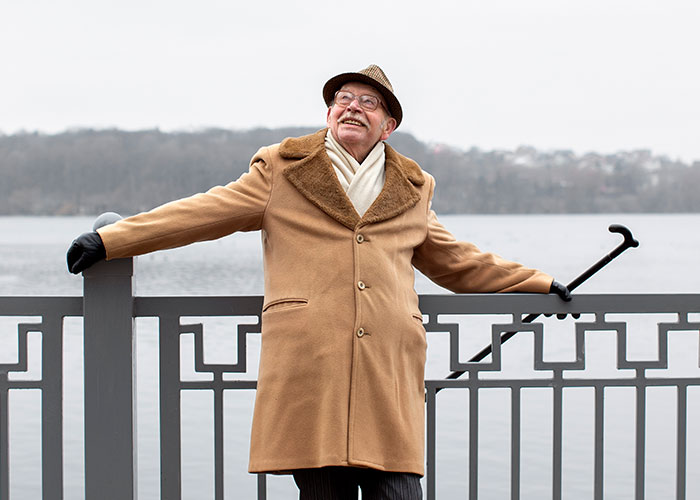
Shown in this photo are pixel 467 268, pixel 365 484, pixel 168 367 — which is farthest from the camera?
pixel 467 268

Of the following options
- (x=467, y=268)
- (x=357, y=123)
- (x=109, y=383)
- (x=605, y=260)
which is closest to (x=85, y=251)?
(x=109, y=383)

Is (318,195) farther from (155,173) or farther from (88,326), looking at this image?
(155,173)

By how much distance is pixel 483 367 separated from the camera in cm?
234

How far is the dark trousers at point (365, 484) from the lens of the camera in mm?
2080

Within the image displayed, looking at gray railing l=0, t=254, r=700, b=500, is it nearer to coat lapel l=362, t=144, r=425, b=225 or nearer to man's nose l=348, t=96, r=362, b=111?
coat lapel l=362, t=144, r=425, b=225

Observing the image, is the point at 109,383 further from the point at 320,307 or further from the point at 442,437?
the point at 442,437

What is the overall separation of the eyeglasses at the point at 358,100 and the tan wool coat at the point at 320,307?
123mm

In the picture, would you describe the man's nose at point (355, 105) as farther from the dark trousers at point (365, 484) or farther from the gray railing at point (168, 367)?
the dark trousers at point (365, 484)

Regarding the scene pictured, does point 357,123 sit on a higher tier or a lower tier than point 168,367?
higher

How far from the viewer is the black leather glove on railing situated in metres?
2.32

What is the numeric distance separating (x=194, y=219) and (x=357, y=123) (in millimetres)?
493

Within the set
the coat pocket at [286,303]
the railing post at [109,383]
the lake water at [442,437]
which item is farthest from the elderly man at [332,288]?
the lake water at [442,437]

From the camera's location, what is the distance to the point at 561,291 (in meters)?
2.33

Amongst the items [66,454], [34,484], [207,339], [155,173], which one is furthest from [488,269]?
[155,173]
